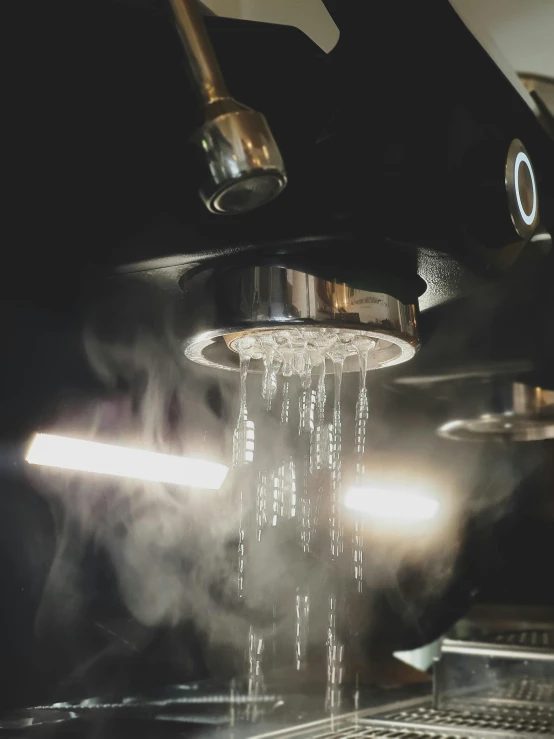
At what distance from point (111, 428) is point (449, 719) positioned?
0.78m

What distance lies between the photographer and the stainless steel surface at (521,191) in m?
0.77

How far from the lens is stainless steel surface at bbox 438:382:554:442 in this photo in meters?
1.60

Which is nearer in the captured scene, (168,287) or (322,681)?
(168,287)

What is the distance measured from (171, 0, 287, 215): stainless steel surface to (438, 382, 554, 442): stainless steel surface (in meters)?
1.15

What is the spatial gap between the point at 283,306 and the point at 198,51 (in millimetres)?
298

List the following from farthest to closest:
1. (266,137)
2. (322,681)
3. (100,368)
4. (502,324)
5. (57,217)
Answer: (322,681) → (502,324) → (100,368) → (57,217) → (266,137)

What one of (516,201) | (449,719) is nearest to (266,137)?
(516,201)

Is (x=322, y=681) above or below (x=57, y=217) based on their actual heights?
below

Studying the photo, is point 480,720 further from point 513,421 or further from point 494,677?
point 513,421

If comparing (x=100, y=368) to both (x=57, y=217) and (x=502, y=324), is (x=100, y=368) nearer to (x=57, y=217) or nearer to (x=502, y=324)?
(x=57, y=217)

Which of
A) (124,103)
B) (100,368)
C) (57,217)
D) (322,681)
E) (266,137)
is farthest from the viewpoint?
(322,681)

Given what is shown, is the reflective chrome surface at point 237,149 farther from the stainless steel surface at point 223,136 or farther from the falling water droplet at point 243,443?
the falling water droplet at point 243,443

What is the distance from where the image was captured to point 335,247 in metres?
0.79

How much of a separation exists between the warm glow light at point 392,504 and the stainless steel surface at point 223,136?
110cm
